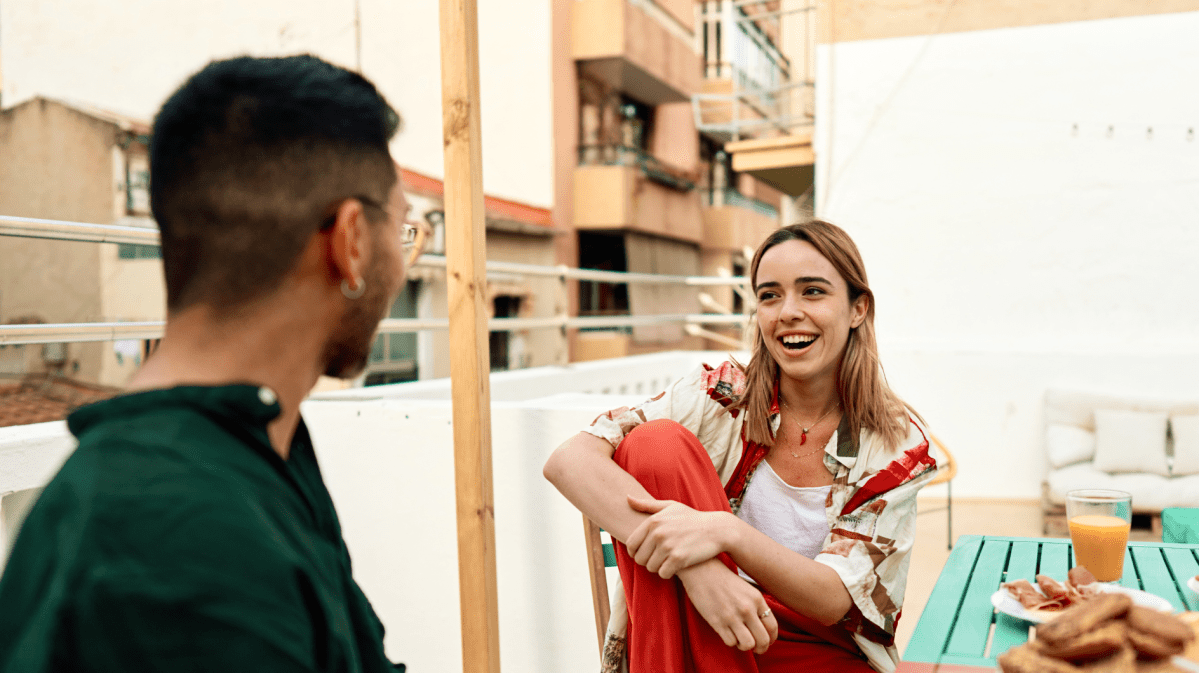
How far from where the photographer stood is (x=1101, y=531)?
4.76ft

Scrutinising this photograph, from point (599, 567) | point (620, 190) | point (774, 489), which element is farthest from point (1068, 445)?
point (620, 190)

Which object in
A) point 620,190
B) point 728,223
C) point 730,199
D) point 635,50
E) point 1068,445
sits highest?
point 635,50

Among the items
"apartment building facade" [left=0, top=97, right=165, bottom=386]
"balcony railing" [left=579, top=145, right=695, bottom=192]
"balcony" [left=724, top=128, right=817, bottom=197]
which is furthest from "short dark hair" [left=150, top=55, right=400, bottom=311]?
"balcony railing" [left=579, top=145, right=695, bottom=192]

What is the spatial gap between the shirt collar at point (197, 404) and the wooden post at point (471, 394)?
1.22m

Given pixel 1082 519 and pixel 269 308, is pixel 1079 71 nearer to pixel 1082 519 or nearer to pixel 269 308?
pixel 1082 519

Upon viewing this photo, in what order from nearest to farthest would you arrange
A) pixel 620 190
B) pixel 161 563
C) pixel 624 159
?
pixel 161 563
pixel 620 190
pixel 624 159

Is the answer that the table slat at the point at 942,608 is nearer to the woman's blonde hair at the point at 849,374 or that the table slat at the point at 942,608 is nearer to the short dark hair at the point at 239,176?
the woman's blonde hair at the point at 849,374

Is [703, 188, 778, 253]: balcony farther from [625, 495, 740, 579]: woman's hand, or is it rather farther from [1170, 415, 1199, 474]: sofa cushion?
[625, 495, 740, 579]: woman's hand

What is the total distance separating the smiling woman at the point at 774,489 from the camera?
54.0 inches

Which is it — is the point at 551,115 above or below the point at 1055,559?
above

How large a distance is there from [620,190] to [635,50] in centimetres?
215

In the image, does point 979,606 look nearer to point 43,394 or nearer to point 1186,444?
point 1186,444

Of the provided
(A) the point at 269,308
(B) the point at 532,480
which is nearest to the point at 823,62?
(B) the point at 532,480

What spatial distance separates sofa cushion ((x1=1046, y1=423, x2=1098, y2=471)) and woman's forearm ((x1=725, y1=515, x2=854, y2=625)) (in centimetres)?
377
